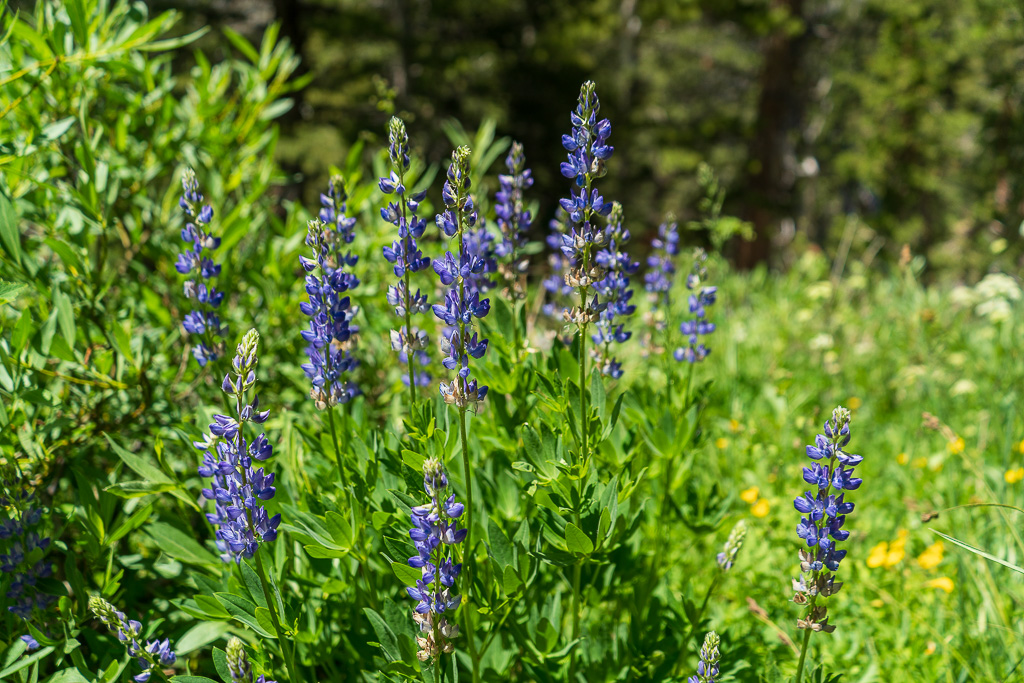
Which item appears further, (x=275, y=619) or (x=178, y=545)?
(x=178, y=545)

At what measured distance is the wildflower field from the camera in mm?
1477

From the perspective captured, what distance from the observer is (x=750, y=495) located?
115 inches

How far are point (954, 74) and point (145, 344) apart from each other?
870 inches

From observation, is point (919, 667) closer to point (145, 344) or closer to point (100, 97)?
point (145, 344)

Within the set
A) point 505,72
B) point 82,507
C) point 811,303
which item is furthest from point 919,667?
point 505,72

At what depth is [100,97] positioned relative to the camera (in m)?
2.66

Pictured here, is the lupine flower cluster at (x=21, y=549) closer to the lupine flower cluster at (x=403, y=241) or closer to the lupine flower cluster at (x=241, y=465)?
the lupine flower cluster at (x=241, y=465)

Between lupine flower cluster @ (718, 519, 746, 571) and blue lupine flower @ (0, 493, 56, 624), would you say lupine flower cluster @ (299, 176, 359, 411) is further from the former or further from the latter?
lupine flower cluster @ (718, 519, 746, 571)

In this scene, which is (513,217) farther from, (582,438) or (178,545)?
(178,545)

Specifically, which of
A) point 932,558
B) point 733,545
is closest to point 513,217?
point 733,545

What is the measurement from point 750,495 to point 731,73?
24363 mm

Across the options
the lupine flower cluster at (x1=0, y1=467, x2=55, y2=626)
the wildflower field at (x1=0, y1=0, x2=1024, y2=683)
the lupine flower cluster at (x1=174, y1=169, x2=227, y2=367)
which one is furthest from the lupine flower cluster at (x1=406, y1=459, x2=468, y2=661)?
the lupine flower cluster at (x1=0, y1=467, x2=55, y2=626)

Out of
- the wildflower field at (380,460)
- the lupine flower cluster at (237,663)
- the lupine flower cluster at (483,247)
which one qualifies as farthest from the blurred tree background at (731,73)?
the lupine flower cluster at (237,663)

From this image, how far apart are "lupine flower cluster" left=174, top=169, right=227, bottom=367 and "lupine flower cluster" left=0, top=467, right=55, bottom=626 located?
1.72 feet
